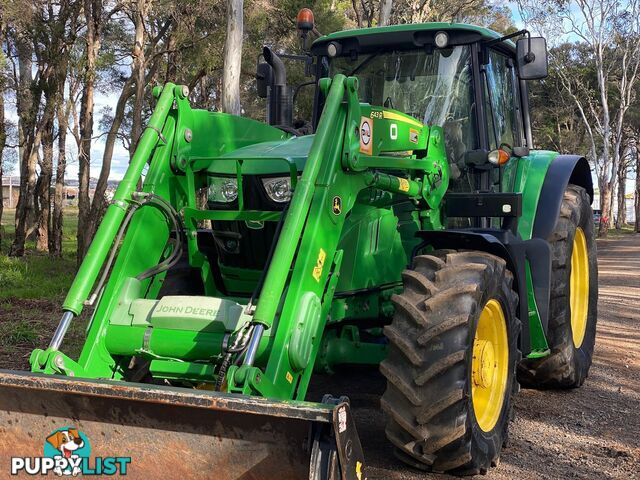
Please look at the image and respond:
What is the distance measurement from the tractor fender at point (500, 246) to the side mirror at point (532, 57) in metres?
1.11

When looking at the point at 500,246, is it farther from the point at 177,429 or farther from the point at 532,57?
the point at 177,429

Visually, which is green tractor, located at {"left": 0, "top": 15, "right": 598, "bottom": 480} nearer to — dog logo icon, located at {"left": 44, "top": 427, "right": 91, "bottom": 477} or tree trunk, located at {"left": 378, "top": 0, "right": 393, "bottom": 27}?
dog logo icon, located at {"left": 44, "top": 427, "right": 91, "bottom": 477}

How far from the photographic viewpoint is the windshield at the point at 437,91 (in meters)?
5.20

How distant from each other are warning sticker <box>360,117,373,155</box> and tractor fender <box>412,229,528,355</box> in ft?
1.98

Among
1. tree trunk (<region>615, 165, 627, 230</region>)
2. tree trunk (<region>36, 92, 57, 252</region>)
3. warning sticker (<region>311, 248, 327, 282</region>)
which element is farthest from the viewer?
tree trunk (<region>615, 165, 627, 230</region>)

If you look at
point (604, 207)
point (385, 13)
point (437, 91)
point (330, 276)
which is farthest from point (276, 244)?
point (604, 207)

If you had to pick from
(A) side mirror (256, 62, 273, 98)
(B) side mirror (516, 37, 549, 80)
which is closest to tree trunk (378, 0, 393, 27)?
(A) side mirror (256, 62, 273, 98)

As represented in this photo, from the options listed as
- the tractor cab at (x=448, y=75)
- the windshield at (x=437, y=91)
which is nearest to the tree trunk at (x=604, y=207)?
the tractor cab at (x=448, y=75)

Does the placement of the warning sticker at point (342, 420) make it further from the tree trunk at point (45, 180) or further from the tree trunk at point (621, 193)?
the tree trunk at point (621, 193)

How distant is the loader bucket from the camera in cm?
296

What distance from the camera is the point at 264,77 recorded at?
574 cm

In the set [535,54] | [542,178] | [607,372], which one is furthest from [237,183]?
[607,372]

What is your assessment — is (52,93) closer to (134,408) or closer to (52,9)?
(52,9)

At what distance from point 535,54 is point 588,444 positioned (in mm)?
2514
